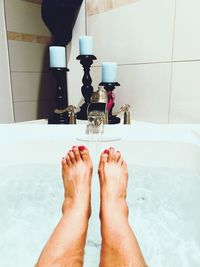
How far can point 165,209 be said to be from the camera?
717mm

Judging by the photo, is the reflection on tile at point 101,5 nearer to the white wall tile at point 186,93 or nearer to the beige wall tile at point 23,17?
the white wall tile at point 186,93

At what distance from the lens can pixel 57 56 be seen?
1135mm

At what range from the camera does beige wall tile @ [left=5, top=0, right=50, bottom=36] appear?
166 cm

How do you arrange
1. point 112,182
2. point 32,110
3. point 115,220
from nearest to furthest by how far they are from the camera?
point 115,220, point 112,182, point 32,110

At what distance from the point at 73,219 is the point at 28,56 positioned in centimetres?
155

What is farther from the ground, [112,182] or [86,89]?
[86,89]

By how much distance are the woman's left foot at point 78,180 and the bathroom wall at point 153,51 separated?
545mm


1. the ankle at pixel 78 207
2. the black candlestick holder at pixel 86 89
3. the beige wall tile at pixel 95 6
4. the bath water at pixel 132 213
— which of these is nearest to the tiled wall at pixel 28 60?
the beige wall tile at pixel 95 6

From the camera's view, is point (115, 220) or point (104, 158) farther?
point (104, 158)

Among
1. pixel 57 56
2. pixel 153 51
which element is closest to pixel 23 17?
pixel 57 56

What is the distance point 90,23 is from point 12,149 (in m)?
0.87

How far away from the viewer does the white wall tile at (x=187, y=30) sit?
3.27 ft

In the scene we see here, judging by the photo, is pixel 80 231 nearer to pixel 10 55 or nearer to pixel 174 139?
pixel 174 139

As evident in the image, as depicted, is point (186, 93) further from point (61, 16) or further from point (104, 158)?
point (61, 16)
